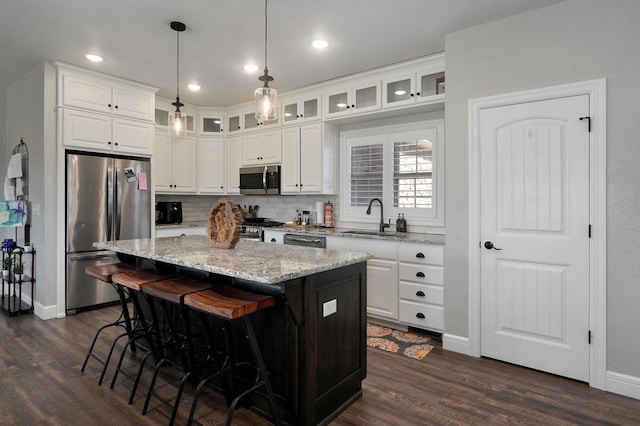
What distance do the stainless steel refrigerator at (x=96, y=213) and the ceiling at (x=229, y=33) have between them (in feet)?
3.52

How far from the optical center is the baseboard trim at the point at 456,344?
3088 millimetres

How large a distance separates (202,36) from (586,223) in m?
3.41

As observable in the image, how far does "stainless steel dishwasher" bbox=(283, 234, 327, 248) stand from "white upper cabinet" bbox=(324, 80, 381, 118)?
1479 mm

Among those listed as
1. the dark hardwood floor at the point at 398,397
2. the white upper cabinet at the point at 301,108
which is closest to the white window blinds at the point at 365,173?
the white upper cabinet at the point at 301,108

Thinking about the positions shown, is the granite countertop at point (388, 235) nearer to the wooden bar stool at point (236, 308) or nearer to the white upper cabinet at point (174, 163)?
the white upper cabinet at point (174, 163)

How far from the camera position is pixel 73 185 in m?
4.02

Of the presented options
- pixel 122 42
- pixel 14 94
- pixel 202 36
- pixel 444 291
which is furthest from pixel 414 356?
pixel 14 94

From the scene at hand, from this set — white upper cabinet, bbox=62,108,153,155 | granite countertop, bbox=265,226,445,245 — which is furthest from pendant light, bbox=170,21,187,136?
granite countertop, bbox=265,226,445,245

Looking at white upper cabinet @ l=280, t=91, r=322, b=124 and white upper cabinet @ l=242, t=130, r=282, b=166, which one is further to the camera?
white upper cabinet @ l=242, t=130, r=282, b=166

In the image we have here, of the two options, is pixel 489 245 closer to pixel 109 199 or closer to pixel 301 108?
pixel 301 108

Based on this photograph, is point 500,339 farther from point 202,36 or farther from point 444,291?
point 202,36

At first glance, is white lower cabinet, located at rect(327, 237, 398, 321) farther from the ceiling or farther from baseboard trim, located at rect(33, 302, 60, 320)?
baseboard trim, located at rect(33, 302, 60, 320)

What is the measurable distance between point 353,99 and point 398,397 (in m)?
3.14

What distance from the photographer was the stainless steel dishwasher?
4.19m
